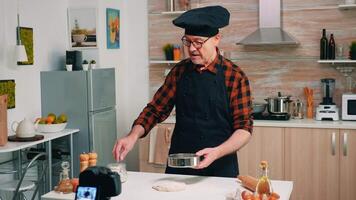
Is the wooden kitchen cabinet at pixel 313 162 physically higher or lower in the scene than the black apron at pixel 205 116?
lower

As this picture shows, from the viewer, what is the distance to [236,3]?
525 centimetres

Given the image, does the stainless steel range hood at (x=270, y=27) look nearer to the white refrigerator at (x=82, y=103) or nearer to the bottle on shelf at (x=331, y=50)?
the bottle on shelf at (x=331, y=50)

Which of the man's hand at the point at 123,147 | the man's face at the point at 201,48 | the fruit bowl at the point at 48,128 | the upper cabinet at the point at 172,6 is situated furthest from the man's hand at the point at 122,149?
the upper cabinet at the point at 172,6

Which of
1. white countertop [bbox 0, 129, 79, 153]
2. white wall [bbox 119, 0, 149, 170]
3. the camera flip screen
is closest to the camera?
the camera flip screen

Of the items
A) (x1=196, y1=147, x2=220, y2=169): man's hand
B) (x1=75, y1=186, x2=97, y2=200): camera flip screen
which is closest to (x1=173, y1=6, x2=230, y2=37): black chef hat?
(x1=196, y1=147, x2=220, y2=169): man's hand

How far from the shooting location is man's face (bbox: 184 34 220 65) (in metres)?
2.43

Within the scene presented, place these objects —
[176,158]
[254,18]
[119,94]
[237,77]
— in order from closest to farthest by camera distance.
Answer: [176,158] → [237,77] → [254,18] → [119,94]

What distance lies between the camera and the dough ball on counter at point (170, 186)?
7.39 feet

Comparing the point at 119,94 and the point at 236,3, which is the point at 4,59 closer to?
the point at 119,94

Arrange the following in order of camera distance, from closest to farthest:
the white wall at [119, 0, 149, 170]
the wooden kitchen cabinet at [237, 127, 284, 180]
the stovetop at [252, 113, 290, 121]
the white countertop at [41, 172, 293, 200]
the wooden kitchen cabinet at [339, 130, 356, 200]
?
the white countertop at [41, 172, 293, 200] < the wooden kitchen cabinet at [339, 130, 356, 200] < the wooden kitchen cabinet at [237, 127, 284, 180] < the stovetop at [252, 113, 290, 121] < the white wall at [119, 0, 149, 170]

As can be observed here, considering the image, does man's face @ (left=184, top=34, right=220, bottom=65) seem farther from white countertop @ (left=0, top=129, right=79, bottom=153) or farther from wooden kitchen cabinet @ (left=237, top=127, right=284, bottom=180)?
wooden kitchen cabinet @ (left=237, top=127, right=284, bottom=180)

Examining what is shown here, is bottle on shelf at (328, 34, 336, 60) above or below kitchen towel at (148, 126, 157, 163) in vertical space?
above

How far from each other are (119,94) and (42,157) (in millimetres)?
1472

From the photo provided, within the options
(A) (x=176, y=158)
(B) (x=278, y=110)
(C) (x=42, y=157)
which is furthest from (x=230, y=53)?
(A) (x=176, y=158)
